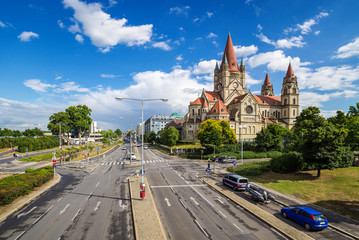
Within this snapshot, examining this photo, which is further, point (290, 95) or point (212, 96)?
point (290, 95)

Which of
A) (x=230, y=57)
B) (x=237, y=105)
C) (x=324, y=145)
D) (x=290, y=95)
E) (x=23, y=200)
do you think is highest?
(x=230, y=57)

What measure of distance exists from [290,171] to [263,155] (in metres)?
22.1

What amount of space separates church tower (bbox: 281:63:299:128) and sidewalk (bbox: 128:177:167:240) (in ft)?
306

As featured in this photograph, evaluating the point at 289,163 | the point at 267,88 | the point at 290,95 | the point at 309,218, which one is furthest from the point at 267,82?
the point at 309,218

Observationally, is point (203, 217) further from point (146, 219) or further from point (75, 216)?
point (75, 216)

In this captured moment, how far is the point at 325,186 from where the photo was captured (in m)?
25.8

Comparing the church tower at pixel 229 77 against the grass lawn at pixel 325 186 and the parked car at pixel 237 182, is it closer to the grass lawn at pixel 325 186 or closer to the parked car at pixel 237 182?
the grass lawn at pixel 325 186

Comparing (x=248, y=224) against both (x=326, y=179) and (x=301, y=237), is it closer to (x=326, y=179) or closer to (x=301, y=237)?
(x=301, y=237)

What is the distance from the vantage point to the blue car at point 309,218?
1390 centimetres

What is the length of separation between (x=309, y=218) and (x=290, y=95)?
3639 inches

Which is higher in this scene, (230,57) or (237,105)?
(230,57)

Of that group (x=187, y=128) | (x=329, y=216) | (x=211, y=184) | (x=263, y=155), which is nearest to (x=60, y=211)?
(x=211, y=184)

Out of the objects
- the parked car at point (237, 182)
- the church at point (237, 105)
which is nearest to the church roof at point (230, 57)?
the church at point (237, 105)

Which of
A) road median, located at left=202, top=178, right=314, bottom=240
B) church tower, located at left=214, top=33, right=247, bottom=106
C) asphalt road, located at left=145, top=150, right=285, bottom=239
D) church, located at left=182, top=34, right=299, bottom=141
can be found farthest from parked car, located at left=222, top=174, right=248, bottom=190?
church tower, located at left=214, top=33, right=247, bottom=106
